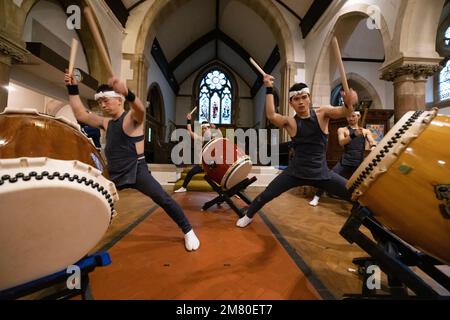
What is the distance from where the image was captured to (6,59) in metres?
3.27

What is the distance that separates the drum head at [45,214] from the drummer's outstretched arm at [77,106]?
1.18 meters

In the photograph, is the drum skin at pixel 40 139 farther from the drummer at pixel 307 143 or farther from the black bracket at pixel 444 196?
the drummer at pixel 307 143

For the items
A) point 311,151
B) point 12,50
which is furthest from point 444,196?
point 12,50

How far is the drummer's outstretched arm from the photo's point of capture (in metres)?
1.73

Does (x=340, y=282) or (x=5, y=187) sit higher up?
(x=5, y=187)

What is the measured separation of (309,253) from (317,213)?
1.48 m

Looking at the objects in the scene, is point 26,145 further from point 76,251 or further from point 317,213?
point 317,213

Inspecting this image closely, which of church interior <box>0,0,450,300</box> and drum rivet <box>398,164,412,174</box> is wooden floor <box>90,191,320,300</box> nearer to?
church interior <box>0,0,450,300</box>

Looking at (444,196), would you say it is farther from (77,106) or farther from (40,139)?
(77,106)

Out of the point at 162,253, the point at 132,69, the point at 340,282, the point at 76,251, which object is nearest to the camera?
the point at 76,251

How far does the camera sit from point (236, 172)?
2.80 metres

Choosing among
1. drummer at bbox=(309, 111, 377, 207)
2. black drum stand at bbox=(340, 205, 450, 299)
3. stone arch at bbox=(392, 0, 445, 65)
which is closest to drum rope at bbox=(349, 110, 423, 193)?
black drum stand at bbox=(340, 205, 450, 299)

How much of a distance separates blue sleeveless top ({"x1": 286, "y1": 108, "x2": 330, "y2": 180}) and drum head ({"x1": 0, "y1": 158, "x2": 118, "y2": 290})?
5.24 ft

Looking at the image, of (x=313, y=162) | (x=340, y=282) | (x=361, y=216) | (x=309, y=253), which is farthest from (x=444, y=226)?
(x=313, y=162)
